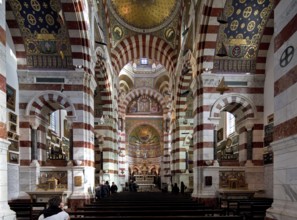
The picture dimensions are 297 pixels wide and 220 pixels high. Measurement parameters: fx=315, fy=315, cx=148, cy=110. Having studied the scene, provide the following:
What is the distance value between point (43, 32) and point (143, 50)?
11.2 meters

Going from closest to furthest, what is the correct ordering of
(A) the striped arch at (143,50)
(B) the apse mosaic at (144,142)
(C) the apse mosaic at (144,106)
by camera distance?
(A) the striped arch at (143,50) → (C) the apse mosaic at (144,106) → (B) the apse mosaic at (144,142)

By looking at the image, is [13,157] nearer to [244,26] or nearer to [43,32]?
Result: [43,32]

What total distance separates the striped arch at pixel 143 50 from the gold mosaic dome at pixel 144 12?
2.69 ft

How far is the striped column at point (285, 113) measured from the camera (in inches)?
184

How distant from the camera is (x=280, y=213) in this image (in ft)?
15.9

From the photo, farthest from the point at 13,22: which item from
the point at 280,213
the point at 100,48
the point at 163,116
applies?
the point at 163,116

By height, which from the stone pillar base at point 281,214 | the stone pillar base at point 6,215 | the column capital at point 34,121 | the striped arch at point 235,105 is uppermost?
the striped arch at point 235,105

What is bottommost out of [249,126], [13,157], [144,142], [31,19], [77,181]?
[144,142]

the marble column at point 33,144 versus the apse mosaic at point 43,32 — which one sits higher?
the apse mosaic at point 43,32

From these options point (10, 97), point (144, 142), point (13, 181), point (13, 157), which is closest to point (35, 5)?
point (10, 97)

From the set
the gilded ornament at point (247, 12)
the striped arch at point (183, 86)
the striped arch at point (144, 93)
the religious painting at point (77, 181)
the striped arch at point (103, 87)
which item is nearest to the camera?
the gilded ornament at point (247, 12)

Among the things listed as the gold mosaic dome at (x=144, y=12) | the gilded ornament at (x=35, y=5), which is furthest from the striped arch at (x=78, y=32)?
the gold mosaic dome at (x=144, y=12)

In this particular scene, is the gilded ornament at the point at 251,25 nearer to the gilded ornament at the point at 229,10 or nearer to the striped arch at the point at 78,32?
the gilded ornament at the point at 229,10

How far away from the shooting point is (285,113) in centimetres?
498
